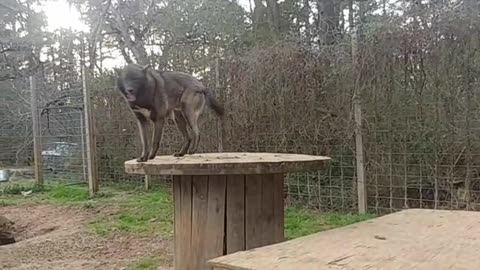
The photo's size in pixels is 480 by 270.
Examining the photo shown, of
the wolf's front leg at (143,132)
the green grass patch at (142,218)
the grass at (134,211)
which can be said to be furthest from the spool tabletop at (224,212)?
the green grass patch at (142,218)

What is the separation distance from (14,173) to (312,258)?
9.08 meters

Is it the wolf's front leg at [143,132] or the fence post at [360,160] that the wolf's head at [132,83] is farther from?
the fence post at [360,160]

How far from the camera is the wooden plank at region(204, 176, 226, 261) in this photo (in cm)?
263

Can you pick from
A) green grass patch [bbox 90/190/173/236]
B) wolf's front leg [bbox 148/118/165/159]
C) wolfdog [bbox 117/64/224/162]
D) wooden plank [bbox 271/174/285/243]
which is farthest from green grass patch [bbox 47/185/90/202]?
wooden plank [bbox 271/174/285/243]

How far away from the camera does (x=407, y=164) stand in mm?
4680

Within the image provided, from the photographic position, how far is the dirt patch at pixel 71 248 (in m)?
3.95

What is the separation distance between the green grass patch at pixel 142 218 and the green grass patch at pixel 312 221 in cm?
113

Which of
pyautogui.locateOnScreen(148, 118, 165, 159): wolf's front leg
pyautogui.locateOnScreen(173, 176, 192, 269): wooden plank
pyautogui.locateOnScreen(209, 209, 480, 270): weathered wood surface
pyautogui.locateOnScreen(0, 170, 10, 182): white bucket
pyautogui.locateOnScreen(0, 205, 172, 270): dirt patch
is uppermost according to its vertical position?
pyautogui.locateOnScreen(148, 118, 165, 159): wolf's front leg

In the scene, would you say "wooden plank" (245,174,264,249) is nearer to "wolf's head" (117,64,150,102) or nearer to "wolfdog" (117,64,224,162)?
"wolfdog" (117,64,224,162)

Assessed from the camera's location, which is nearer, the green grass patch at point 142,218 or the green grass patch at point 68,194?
the green grass patch at point 142,218

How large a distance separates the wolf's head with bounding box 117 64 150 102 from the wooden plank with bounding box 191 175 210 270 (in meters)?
0.55

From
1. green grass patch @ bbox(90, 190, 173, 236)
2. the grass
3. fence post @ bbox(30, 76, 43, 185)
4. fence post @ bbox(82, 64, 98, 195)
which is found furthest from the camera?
fence post @ bbox(30, 76, 43, 185)

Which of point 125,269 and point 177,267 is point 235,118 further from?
point 177,267

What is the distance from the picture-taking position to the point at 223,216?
8.64 ft
